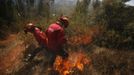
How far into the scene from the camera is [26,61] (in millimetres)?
6230

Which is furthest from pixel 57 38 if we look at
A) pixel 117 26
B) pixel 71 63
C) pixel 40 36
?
pixel 117 26

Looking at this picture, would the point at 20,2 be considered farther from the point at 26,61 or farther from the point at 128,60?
the point at 128,60

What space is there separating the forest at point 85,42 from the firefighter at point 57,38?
20 centimetres

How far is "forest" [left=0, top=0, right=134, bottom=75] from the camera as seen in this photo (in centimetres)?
603

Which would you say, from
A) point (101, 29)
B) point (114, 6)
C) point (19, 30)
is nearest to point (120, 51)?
point (101, 29)

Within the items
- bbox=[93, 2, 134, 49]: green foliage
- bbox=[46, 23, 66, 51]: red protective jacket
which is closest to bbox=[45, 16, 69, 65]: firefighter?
bbox=[46, 23, 66, 51]: red protective jacket

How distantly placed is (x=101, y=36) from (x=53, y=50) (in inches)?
52.5

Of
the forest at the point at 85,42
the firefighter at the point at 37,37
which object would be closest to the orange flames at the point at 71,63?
the forest at the point at 85,42

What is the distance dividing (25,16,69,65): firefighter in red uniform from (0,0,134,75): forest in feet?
0.67

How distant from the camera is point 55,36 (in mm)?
5820

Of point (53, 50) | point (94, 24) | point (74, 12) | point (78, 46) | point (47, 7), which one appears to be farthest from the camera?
point (47, 7)

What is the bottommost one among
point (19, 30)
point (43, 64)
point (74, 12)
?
point (43, 64)

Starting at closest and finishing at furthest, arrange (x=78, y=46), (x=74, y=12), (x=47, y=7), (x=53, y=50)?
1. (x=53, y=50)
2. (x=78, y=46)
3. (x=74, y=12)
4. (x=47, y=7)

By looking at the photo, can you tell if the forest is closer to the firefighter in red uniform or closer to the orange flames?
the orange flames
